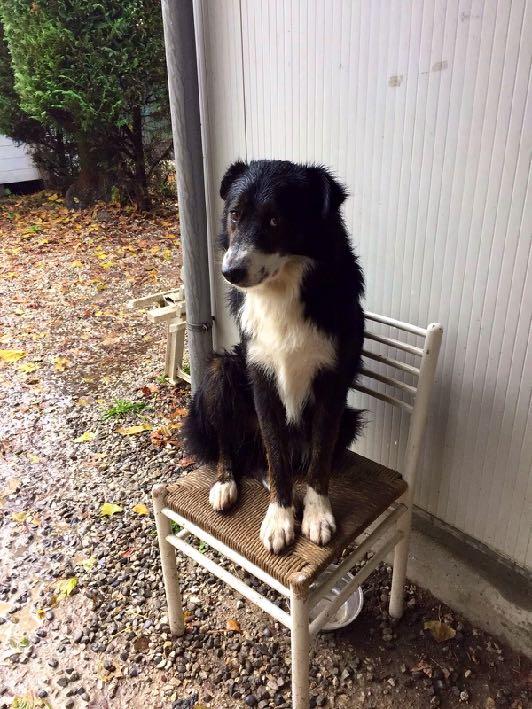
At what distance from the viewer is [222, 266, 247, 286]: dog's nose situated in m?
1.33

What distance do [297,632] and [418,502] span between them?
833mm

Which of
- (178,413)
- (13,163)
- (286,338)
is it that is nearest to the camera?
(286,338)

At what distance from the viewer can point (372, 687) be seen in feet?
5.74

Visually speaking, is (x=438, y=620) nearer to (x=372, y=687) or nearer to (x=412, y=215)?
(x=372, y=687)

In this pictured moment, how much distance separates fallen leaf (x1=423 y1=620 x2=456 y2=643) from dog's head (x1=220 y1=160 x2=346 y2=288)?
4.39 ft

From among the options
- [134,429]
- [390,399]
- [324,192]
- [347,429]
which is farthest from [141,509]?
[324,192]

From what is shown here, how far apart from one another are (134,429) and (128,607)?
3.47 ft

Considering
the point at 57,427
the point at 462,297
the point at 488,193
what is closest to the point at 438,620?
the point at 462,297

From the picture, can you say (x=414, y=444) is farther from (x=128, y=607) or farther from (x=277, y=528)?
(x=128, y=607)

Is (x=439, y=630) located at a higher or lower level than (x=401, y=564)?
lower

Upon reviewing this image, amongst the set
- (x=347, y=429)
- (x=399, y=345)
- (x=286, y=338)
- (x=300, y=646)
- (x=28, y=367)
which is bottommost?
(x=28, y=367)

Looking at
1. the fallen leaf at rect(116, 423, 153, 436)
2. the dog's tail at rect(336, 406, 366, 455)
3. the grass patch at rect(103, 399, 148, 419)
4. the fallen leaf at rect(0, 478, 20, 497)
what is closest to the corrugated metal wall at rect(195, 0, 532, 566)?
the dog's tail at rect(336, 406, 366, 455)

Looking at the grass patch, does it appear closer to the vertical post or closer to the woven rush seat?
the woven rush seat

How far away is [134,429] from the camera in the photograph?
2.93m
